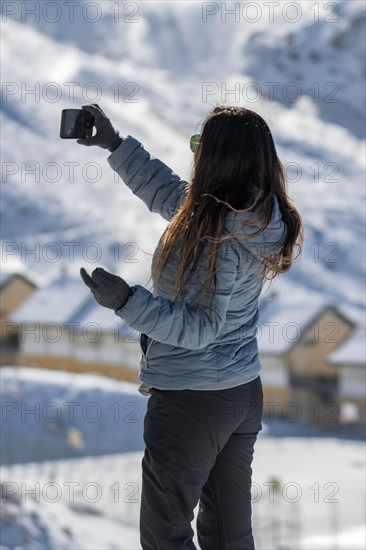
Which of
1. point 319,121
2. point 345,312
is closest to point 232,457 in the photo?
point 345,312

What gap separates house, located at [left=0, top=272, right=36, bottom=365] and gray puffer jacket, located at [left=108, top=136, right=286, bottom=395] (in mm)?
8236

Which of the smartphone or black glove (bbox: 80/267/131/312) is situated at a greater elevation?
the smartphone

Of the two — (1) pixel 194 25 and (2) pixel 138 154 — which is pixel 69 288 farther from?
(2) pixel 138 154

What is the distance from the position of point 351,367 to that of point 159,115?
23.5 ft

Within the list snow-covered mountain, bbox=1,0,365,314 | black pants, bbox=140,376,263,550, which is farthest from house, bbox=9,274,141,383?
black pants, bbox=140,376,263,550

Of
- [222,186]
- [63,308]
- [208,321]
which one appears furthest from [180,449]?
[63,308]

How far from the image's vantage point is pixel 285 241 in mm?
829

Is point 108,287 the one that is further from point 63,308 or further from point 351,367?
point 63,308

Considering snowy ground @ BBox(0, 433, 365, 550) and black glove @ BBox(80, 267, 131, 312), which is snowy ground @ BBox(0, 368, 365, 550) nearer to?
snowy ground @ BBox(0, 433, 365, 550)

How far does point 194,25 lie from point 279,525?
10.4 m

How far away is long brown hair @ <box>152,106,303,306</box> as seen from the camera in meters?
0.78

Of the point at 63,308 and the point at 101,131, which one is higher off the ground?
the point at 63,308

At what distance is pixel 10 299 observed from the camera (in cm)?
931

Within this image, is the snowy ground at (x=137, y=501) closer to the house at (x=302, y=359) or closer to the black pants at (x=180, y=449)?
the house at (x=302, y=359)
